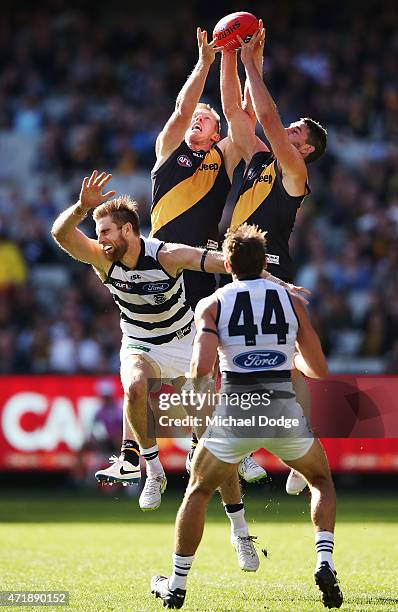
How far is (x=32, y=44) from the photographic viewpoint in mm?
24812

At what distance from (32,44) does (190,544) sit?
1851cm

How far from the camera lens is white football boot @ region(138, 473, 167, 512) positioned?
9633 millimetres

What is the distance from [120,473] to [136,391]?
666 millimetres

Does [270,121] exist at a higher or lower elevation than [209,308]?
higher

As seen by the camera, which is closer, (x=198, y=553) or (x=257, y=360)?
(x=257, y=360)

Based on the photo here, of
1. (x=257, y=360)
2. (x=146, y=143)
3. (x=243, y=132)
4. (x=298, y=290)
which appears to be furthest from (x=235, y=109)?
(x=146, y=143)

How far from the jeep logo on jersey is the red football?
6.83 ft

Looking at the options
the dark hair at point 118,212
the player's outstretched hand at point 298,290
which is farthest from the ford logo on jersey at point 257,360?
the dark hair at point 118,212

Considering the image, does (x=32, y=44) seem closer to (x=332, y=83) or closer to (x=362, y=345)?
(x=332, y=83)

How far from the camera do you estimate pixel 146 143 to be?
22422 mm

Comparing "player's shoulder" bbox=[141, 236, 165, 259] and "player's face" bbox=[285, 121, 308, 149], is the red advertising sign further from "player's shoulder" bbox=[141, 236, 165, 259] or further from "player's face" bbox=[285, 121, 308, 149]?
"player's shoulder" bbox=[141, 236, 165, 259]

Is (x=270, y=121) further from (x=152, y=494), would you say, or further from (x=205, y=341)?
(x=152, y=494)

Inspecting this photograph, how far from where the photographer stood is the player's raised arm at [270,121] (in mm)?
9555

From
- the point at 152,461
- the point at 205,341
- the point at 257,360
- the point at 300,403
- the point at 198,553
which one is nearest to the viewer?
the point at 205,341
